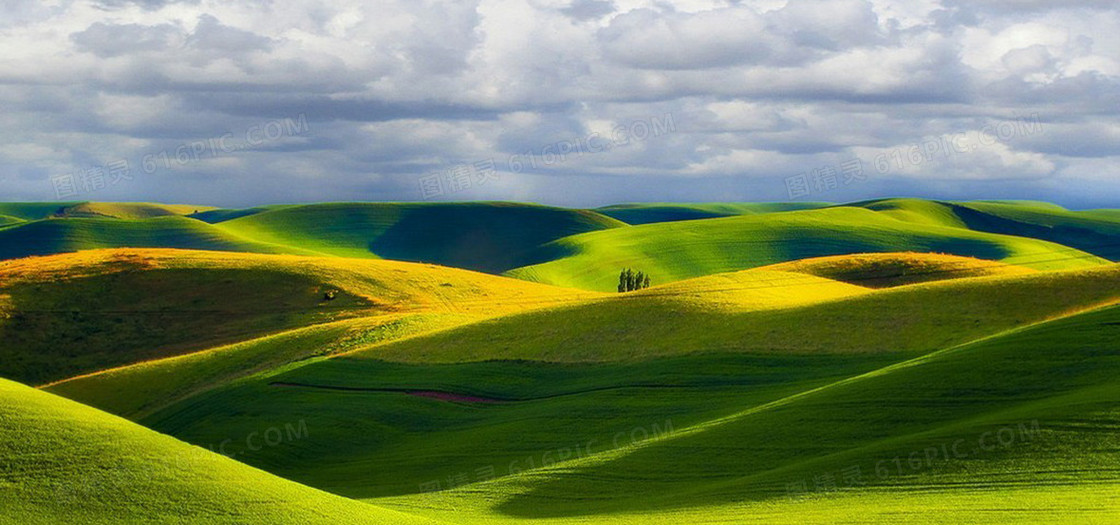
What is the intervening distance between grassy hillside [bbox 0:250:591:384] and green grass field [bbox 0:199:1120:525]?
1.10 feet

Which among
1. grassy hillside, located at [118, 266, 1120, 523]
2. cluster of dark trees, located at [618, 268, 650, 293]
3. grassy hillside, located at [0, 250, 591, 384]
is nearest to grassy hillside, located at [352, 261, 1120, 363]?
grassy hillside, located at [118, 266, 1120, 523]

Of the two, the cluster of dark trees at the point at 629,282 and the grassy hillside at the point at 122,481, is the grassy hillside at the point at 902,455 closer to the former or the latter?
the grassy hillside at the point at 122,481

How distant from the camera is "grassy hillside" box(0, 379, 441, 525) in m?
23.5

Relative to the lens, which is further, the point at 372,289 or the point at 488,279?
the point at 488,279

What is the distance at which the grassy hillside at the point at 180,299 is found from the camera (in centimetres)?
7794

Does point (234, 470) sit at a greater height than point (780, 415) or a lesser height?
greater

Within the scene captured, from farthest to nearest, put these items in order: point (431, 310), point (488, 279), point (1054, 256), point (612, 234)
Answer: point (612, 234), point (1054, 256), point (488, 279), point (431, 310)

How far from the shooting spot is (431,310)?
85.4 m

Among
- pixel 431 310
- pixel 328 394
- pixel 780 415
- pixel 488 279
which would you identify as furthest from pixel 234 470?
pixel 488 279

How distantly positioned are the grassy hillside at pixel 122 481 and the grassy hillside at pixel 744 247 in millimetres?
117891

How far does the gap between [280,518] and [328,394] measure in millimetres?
32935

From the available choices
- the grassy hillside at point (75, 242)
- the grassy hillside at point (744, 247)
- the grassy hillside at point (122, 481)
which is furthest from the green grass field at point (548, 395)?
the grassy hillside at point (75, 242)

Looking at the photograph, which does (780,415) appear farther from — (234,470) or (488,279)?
(488,279)

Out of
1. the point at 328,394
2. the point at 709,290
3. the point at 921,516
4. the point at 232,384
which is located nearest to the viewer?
the point at 921,516
